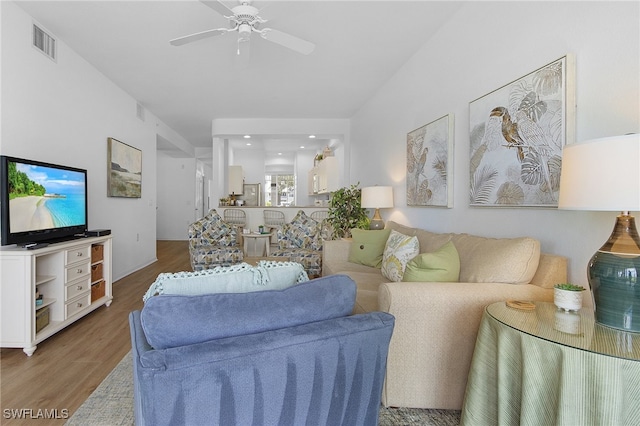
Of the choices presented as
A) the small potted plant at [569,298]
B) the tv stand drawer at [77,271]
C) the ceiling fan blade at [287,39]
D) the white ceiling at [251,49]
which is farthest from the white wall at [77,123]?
the small potted plant at [569,298]

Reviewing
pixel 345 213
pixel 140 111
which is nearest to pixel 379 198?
pixel 345 213

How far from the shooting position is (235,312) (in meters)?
0.94

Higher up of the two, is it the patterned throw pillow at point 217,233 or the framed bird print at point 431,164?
the framed bird print at point 431,164

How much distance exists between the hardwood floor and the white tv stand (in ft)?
0.32

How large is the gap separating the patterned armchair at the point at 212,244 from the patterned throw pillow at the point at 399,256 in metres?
2.48

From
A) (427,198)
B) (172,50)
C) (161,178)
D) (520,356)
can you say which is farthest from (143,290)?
(161,178)

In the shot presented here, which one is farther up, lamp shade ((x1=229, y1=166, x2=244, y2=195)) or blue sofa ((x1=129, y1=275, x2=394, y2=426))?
lamp shade ((x1=229, y1=166, x2=244, y2=195))

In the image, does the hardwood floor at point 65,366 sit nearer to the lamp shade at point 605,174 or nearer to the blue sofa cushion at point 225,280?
the blue sofa cushion at point 225,280

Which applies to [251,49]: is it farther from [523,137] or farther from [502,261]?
[502,261]

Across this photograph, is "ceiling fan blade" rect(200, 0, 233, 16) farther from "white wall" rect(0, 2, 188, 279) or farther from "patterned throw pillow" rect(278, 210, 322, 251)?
"patterned throw pillow" rect(278, 210, 322, 251)

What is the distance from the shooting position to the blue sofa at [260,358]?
2.63 ft

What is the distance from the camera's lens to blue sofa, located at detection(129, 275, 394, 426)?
0.80 meters

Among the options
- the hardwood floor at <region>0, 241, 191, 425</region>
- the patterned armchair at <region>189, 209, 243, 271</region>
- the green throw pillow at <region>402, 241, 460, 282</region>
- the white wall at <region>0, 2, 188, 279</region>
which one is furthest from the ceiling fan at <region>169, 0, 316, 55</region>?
the patterned armchair at <region>189, 209, 243, 271</region>

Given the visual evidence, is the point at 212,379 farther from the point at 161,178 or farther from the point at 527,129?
the point at 161,178
